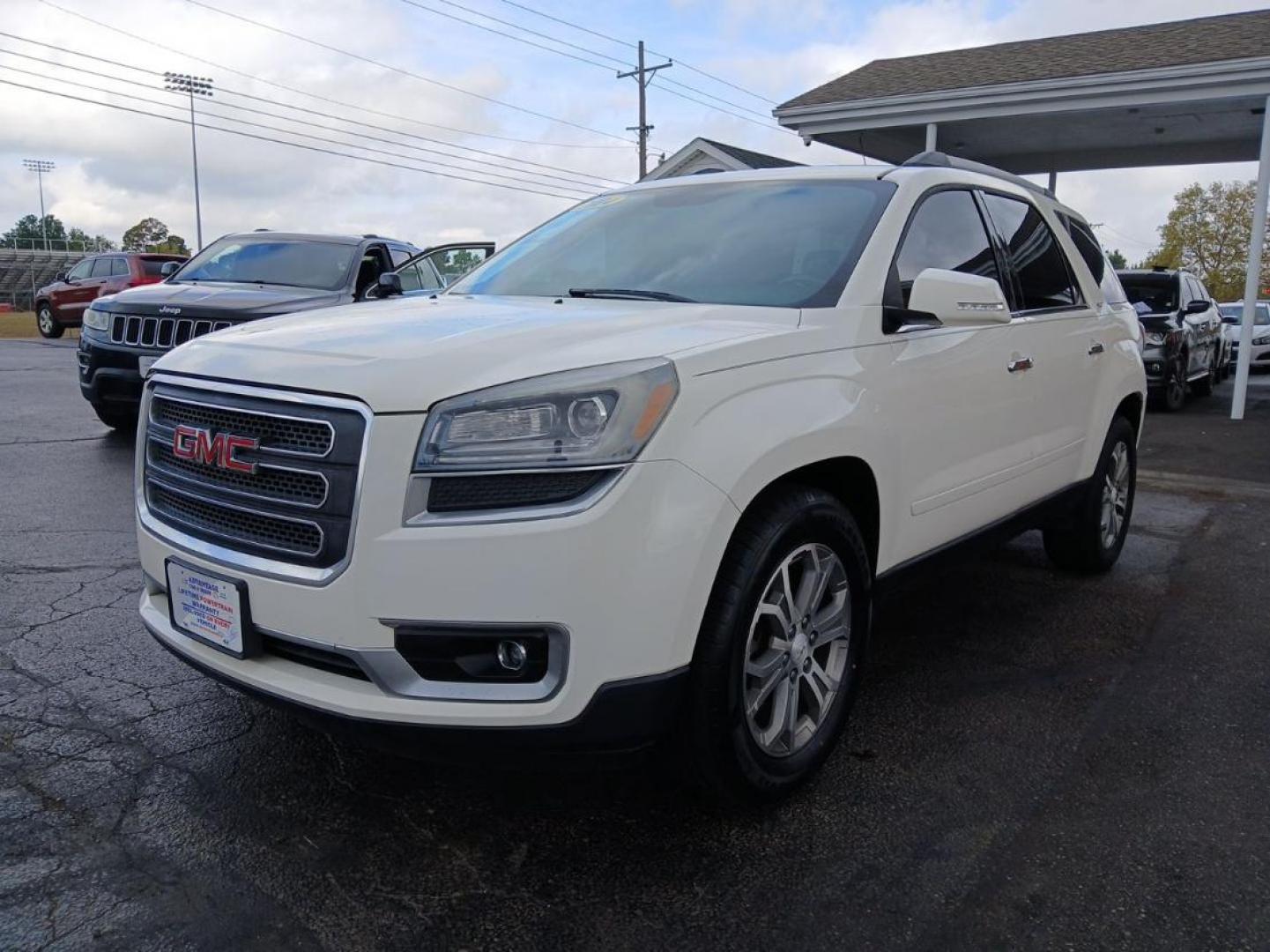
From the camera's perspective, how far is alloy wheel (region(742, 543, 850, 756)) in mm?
2688

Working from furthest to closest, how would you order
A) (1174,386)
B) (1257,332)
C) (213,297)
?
(1257,332)
(1174,386)
(213,297)

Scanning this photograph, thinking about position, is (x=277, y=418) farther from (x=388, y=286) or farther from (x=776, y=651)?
(x=388, y=286)

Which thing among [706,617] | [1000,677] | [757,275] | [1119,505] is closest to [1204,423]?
[1119,505]

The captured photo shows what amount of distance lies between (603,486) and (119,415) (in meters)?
7.39

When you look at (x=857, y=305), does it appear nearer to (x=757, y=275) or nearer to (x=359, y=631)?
(x=757, y=275)

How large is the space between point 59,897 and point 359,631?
0.93 m

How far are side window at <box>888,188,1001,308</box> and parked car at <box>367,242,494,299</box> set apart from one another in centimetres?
182

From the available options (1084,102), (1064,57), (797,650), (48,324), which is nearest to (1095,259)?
(797,650)

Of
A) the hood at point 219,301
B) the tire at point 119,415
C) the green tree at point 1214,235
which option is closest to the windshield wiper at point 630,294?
the hood at point 219,301

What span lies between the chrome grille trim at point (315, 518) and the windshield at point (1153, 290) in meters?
13.6

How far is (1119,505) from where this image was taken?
537 centimetres

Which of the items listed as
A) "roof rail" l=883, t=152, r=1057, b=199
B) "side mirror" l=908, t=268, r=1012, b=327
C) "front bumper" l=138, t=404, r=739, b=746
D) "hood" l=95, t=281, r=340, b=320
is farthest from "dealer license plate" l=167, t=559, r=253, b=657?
"hood" l=95, t=281, r=340, b=320

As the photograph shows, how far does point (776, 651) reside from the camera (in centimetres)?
274

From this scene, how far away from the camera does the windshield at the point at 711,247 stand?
3.26m
